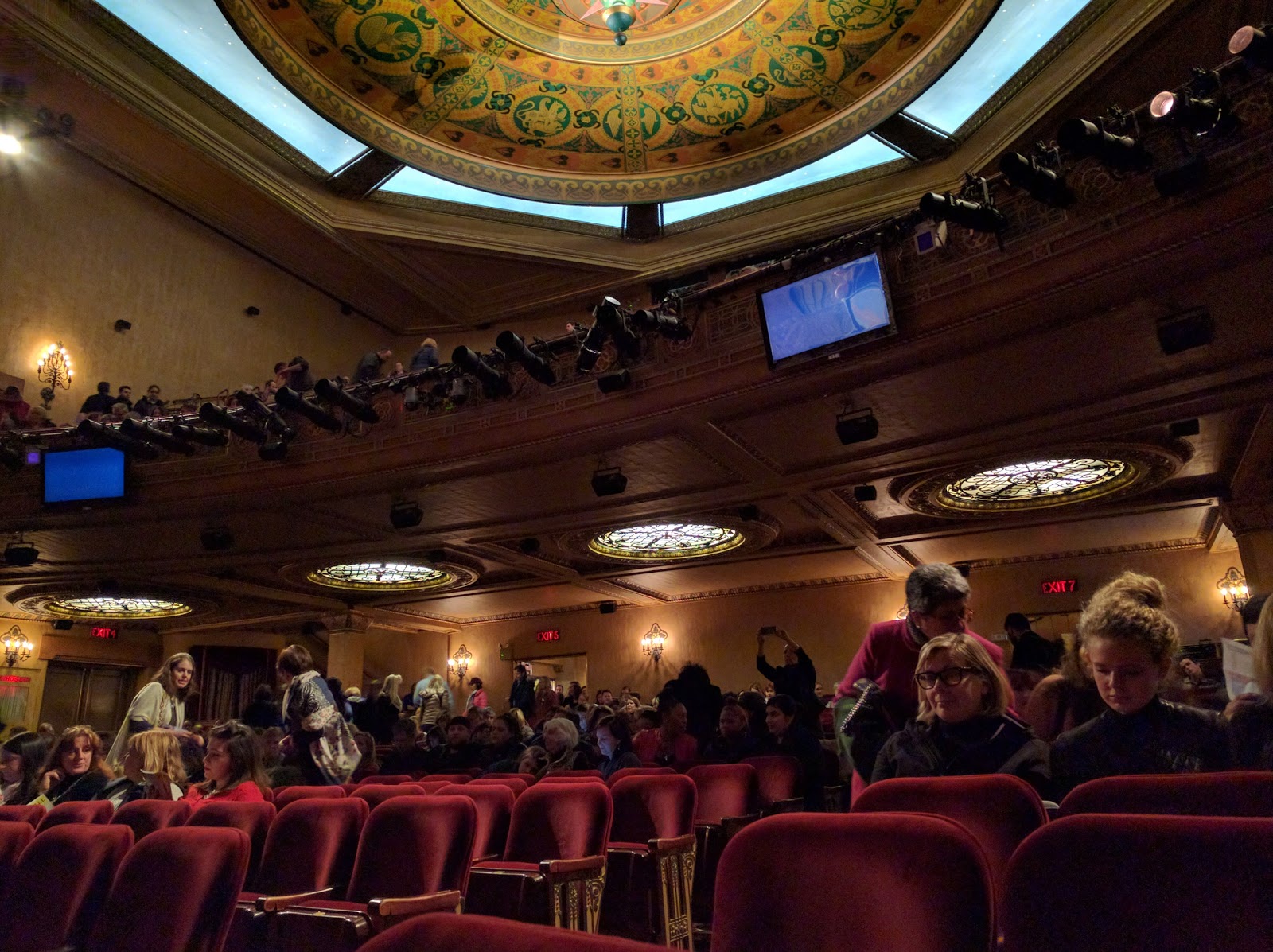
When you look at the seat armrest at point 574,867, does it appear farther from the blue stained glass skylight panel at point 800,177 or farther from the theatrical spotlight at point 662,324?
the blue stained glass skylight panel at point 800,177

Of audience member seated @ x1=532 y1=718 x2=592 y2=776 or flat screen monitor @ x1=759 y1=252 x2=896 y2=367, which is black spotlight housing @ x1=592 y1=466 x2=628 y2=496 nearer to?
flat screen monitor @ x1=759 y1=252 x2=896 y2=367

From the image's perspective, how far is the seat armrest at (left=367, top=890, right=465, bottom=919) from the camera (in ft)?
7.70

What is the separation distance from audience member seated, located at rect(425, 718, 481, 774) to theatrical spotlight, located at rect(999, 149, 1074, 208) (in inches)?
226

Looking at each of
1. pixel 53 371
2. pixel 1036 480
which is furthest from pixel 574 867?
pixel 53 371

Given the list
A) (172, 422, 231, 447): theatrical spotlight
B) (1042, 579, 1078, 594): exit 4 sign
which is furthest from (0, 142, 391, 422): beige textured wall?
(1042, 579, 1078, 594): exit 4 sign

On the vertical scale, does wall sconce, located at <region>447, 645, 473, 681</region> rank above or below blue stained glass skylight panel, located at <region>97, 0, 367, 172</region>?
below

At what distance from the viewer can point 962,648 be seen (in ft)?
6.55

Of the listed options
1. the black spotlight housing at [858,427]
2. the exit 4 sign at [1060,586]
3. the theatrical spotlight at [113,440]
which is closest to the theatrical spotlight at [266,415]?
the theatrical spotlight at [113,440]

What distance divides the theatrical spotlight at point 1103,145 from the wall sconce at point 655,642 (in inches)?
418

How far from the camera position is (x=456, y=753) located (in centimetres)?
689

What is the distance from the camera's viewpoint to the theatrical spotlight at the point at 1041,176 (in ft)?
15.2

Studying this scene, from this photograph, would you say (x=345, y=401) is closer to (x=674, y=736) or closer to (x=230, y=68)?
(x=674, y=736)

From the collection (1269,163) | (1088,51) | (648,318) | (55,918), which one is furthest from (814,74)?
(55,918)

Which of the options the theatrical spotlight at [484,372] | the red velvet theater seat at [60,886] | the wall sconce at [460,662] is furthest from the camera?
the wall sconce at [460,662]
